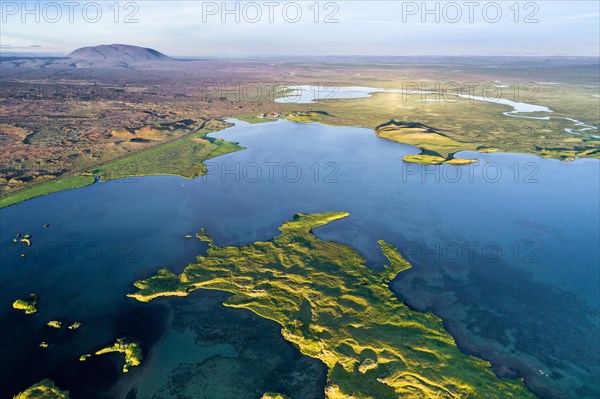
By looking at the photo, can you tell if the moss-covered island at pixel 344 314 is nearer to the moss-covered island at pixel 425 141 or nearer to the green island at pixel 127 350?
the green island at pixel 127 350

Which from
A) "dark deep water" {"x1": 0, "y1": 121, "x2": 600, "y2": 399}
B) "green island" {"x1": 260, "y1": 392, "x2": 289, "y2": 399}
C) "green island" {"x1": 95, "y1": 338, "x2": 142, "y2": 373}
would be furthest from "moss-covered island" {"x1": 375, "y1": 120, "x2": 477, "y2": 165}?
"green island" {"x1": 95, "y1": 338, "x2": 142, "y2": 373}

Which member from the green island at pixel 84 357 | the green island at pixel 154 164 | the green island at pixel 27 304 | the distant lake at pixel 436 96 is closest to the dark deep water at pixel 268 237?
the green island at pixel 84 357

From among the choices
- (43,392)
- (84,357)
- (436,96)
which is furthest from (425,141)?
(436,96)

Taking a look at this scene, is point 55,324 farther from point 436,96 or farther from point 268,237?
point 436,96

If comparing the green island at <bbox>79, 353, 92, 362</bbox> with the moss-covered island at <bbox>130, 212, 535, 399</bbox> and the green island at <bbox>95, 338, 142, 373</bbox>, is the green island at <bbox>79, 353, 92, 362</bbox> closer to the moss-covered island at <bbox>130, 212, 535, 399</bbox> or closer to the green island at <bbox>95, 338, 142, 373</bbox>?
the green island at <bbox>95, 338, 142, 373</bbox>

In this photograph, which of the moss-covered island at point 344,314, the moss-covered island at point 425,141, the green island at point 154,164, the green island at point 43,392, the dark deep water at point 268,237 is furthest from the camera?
the moss-covered island at point 425,141

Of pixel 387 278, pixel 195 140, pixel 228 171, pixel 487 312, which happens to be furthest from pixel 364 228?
pixel 195 140
